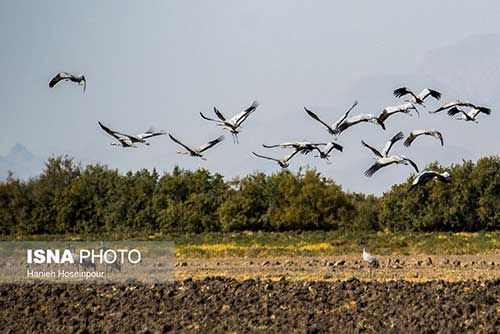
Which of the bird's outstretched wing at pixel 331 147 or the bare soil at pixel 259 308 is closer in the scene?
the bare soil at pixel 259 308

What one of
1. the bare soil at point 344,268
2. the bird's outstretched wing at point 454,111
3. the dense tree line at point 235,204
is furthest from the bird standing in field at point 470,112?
the dense tree line at point 235,204

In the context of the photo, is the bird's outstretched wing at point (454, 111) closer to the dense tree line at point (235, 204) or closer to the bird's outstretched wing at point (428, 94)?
the bird's outstretched wing at point (428, 94)

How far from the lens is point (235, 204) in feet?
229

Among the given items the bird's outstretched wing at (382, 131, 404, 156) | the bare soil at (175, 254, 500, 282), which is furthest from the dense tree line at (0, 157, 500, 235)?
the bird's outstretched wing at (382, 131, 404, 156)

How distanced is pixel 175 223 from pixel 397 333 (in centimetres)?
5386

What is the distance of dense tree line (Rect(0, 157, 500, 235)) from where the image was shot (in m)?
66.9

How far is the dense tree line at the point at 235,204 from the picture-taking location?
219ft

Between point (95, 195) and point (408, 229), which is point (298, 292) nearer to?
point (408, 229)

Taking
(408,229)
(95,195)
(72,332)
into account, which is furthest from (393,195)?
(72,332)

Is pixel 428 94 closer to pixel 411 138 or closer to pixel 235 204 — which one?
pixel 411 138

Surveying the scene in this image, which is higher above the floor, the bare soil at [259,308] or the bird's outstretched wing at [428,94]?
the bird's outstretched wing at [428,94]

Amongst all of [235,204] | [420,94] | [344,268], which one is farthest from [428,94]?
[235,204]

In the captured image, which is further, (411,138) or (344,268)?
(344,268)

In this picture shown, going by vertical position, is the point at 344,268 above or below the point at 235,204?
below
